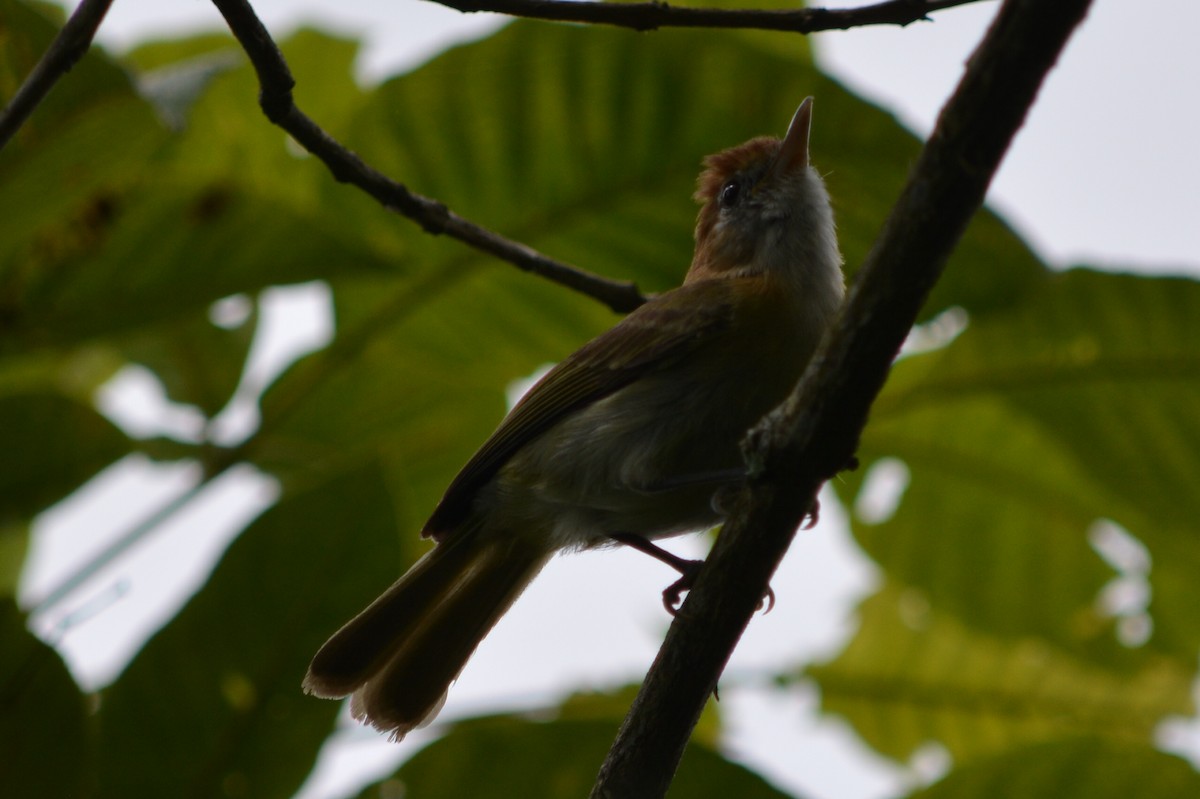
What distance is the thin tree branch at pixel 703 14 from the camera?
1976 mm

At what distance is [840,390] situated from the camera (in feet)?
6.02

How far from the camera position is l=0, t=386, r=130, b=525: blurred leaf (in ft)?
12.1

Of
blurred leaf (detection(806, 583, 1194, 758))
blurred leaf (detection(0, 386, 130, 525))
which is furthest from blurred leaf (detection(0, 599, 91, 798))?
blurred leaf (detection(806, 583, 1194, 758))

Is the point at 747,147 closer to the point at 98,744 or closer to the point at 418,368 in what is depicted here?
the point at 418,368

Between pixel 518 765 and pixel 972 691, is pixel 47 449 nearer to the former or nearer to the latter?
pixel 518 765

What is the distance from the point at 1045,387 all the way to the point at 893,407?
449mm

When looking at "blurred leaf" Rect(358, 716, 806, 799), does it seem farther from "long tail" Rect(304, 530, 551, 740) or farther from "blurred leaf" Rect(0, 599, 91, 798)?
"blurred leaf" Rect(0, 599, 91, 798)

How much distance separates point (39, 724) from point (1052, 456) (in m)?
3.26

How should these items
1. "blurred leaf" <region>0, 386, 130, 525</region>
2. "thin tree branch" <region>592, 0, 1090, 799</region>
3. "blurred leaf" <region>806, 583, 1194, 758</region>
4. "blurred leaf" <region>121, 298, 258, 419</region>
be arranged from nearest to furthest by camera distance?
1. "thin tree branch" <region>592, 0, 1090, 799</region>
2. "blurred leaf" <region>0, 386, 130, 525</region>
3. "blurred leaf" <region>121, 298, 258, 419</region>
4. "blurred leaf" <region>806, 583, 1194, 758</region>

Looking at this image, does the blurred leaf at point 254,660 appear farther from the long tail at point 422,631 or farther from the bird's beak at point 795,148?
the bird's beak at point 795,148

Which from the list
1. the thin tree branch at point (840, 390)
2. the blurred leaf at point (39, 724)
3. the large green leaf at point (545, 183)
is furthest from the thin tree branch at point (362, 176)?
the blurred leaf at point (39, 724)

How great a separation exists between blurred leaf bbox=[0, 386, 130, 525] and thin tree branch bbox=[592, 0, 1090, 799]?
7.17ft

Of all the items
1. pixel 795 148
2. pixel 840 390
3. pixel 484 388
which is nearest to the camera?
pixel 840 390

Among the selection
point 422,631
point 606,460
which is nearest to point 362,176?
point 606,460
